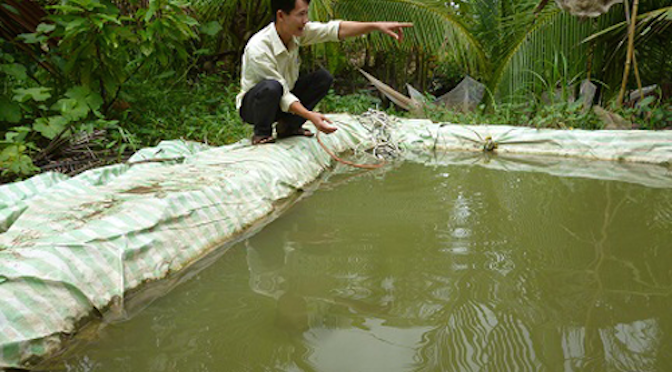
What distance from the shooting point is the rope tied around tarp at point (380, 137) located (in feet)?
11.0

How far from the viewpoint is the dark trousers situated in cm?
246

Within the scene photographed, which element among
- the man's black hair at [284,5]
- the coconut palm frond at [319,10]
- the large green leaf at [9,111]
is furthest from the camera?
the coconut palm frond at [319,10]

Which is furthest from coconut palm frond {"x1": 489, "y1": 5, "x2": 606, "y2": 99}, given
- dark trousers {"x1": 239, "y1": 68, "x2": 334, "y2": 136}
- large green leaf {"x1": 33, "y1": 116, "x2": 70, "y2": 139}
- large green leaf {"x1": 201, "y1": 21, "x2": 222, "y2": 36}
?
large green leaf {"x1": 33, "y1": 116, "x2": 70, "y2": 139}

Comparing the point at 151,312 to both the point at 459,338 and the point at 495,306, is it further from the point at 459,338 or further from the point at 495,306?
the point at 495,306

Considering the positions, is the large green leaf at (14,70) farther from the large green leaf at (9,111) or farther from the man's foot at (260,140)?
the man's foot at (260,140)

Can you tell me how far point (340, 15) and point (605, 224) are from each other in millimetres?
Answer: 3967

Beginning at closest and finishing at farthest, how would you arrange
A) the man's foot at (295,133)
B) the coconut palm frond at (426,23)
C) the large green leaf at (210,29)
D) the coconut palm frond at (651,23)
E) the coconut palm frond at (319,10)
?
the man's foot at (295,133)
the coconut palm frond at (651,23)
the large green leaf at (210,29)
the coconut palm frond at (319,10)
the coconut palm frond at (426,23)

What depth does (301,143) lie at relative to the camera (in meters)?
2.79

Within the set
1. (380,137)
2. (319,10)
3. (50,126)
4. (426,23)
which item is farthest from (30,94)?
(426,23)

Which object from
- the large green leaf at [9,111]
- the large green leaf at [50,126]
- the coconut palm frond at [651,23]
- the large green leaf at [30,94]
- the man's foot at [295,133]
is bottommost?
the man's foot at [295,133]

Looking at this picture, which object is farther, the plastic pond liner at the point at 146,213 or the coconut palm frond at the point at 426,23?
the coconut palm frond at the point at 426,23

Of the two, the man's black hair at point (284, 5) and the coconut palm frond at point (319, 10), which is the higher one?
the coconut palm frond at point (319, 10)


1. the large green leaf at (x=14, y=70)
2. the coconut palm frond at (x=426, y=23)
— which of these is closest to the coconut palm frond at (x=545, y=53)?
the coconut palm frond at (x=426, y=23)

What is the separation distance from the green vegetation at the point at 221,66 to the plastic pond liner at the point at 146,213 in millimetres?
497
